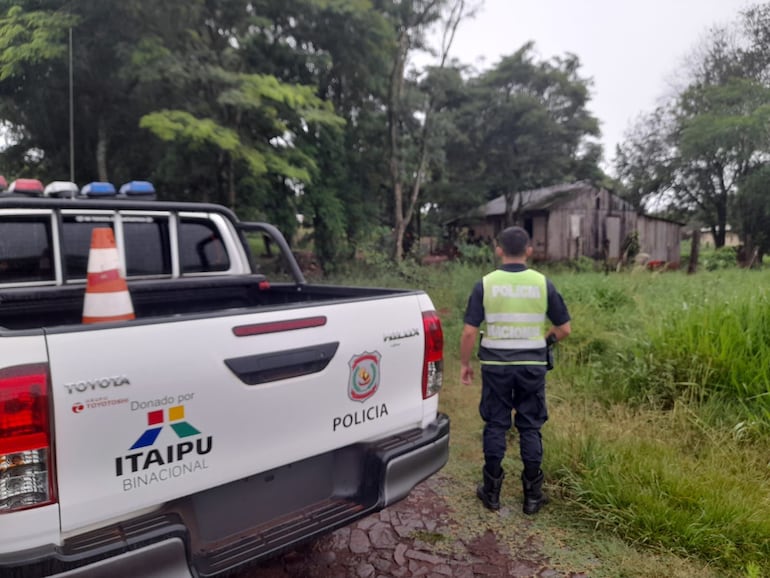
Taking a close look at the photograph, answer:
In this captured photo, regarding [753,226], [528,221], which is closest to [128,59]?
[528,221]

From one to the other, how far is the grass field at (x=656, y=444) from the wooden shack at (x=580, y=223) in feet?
64.1

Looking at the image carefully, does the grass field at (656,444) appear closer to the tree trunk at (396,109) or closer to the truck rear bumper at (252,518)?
the truck rear bumper at (252,518)

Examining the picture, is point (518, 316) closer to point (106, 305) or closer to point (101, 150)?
point (106, 305)

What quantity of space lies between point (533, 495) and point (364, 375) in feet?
5.28

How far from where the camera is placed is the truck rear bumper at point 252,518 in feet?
4.96

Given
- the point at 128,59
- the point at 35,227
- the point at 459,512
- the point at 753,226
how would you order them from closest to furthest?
the point at 35,227 → the point at 459,512 → the point at 128,59 → the point at 753,226

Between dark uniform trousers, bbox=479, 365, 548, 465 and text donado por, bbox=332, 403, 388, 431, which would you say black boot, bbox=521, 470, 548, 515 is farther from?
text donado por, bbox=332, 403, 388, 431

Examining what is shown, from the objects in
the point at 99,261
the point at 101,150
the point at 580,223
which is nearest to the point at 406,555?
the point at 99,261

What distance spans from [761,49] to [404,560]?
31622mm

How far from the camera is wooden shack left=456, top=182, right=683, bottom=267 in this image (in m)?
24.9

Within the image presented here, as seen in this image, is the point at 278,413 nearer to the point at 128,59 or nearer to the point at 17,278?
the point at 17,278

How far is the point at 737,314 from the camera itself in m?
4.54

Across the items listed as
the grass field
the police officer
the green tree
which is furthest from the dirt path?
the green tree

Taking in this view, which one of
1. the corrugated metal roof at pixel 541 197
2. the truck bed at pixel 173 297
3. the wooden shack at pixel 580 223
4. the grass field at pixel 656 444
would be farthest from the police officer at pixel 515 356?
the corrugated metal roof at pixel 541 197
